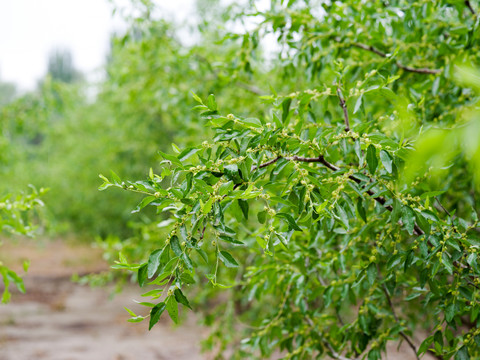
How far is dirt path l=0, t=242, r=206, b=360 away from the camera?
7762 millimetres

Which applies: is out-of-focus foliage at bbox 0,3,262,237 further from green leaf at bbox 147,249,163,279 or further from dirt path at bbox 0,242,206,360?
dirt path at bbox 0,242,206,360

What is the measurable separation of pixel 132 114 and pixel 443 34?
6.52 m

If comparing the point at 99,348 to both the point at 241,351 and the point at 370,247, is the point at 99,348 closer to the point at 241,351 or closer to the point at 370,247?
the point at 241,351

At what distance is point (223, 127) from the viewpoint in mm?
1350

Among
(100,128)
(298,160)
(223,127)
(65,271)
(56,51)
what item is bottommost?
(65,271)

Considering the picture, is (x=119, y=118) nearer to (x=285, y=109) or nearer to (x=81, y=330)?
(x=81, y=330)

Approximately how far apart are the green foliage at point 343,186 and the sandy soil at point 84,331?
3.22 meters

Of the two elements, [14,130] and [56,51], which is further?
[56,51]

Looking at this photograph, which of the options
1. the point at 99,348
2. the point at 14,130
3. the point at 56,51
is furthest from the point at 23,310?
the point at 56,51

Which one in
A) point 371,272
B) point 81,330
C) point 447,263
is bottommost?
point 81,330

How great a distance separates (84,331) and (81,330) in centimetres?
12

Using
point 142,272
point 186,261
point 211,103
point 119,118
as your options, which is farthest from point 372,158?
point 119,118

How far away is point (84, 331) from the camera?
30.7ft

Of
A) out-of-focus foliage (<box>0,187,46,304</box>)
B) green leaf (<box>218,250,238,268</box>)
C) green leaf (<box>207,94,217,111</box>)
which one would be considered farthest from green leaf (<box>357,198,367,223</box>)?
out-of-focus foliage (<box>0,187,46,304</box>)
